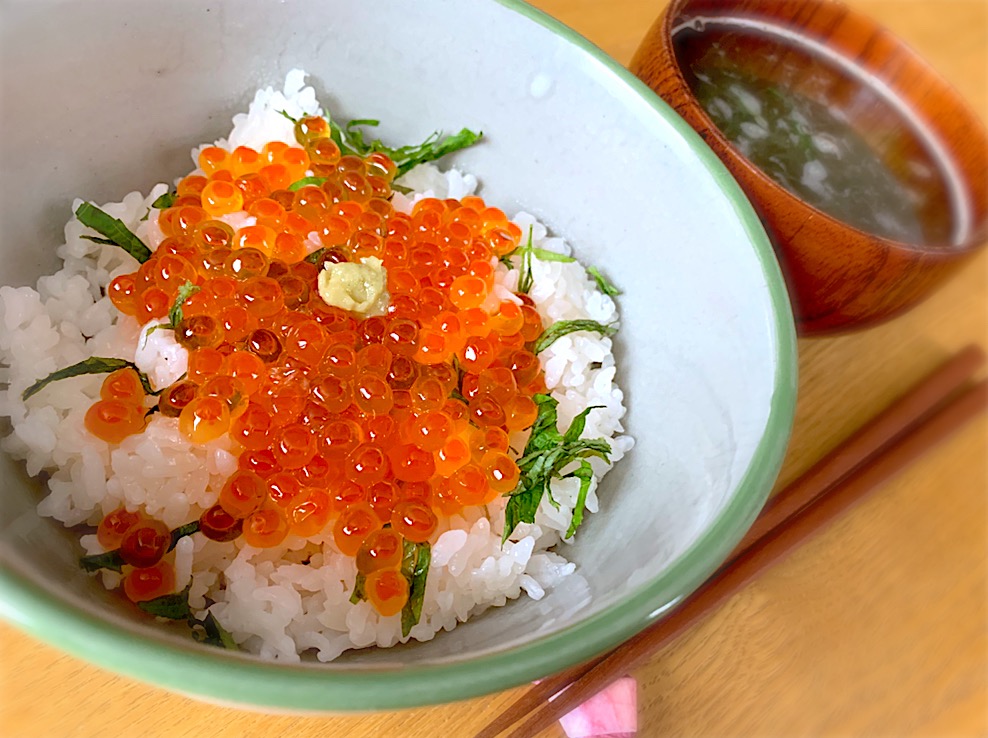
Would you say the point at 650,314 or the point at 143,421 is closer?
the point at 143,421

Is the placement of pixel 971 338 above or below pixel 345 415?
above

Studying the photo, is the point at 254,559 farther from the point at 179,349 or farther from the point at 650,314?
the point at 650,314

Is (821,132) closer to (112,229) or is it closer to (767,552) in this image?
(767,552)

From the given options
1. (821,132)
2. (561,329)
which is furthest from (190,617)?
(821,132)

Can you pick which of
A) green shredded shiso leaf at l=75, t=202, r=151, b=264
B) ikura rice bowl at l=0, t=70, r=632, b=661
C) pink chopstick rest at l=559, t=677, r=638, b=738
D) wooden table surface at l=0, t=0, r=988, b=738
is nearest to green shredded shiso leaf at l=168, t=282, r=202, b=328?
ikura rice bowl at l=0, t=70, r=632, b=661

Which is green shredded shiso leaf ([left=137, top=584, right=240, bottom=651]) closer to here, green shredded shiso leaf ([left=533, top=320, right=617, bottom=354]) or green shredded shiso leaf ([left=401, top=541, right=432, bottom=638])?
green shredded shiso leaf ([left=401, top=541, right=432, bottom=638])

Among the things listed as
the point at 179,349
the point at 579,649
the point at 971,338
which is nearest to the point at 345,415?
the point at 179,349
